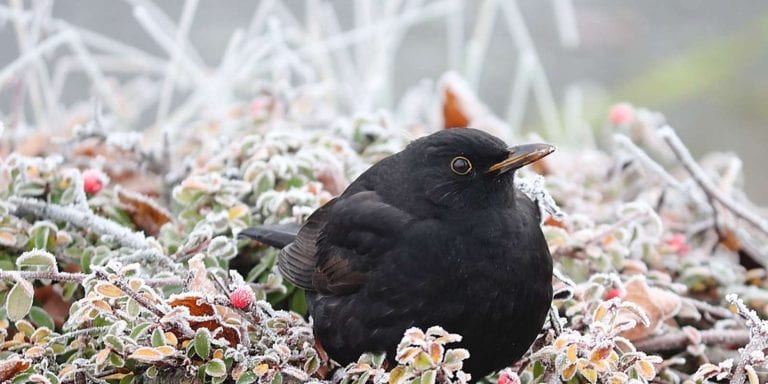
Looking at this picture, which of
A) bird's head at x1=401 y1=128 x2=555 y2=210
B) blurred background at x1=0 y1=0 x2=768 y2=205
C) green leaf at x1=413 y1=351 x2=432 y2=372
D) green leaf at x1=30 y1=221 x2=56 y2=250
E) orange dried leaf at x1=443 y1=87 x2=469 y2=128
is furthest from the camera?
blurred background at x1=0 y1=0 x2=768 y2=205

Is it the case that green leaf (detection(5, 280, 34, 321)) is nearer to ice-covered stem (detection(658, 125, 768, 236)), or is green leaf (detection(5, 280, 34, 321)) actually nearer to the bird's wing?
the bird's wing

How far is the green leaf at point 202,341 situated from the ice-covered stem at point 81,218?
1.45ft

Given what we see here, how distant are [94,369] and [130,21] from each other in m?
4.40

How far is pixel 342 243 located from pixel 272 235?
0.25 metres

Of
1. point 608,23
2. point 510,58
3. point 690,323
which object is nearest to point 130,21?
point 510,58

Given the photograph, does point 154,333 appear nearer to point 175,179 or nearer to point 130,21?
point 175,179

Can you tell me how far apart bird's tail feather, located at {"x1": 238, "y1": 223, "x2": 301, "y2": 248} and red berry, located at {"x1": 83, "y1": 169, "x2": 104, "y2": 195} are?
441 mm

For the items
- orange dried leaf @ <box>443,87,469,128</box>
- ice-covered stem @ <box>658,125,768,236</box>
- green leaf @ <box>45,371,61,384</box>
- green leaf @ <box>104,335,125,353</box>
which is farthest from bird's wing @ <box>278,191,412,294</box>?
orange dried leaf @ <box>443,87,469,128</box>

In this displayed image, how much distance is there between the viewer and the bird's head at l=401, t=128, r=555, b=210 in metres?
2.33

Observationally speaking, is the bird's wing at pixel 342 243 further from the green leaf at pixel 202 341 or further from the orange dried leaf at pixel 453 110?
the orange dried leaf at pixel 453 110

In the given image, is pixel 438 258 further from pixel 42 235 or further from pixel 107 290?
pixel 42 235

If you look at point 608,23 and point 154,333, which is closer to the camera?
point 154,333

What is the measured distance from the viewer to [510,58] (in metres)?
7.09

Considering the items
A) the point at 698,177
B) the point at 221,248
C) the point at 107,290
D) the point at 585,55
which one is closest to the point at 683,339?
the point at 698,177
